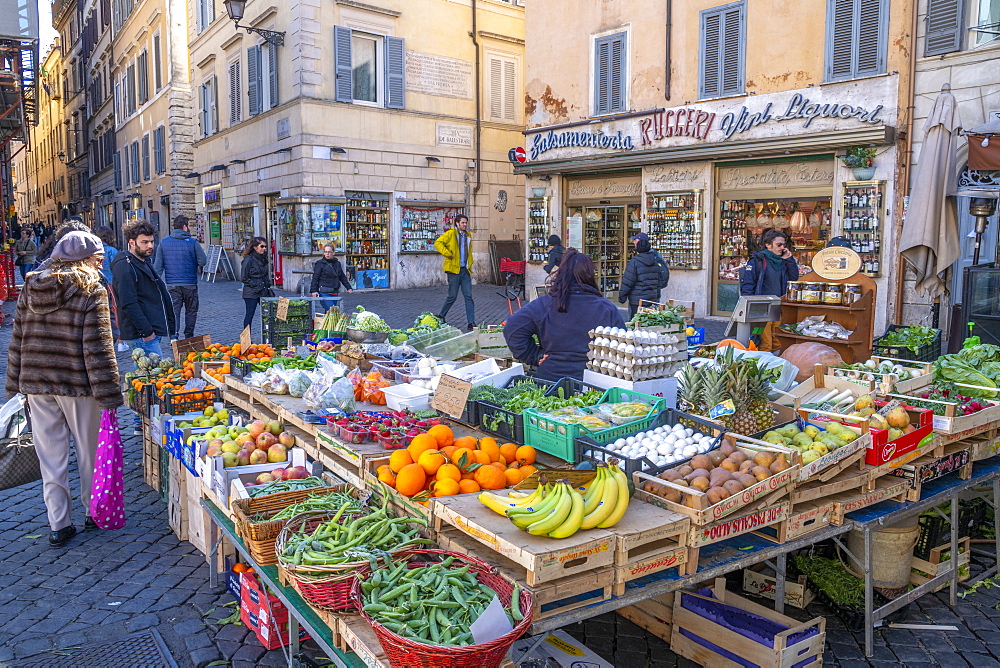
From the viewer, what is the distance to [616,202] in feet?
54.9

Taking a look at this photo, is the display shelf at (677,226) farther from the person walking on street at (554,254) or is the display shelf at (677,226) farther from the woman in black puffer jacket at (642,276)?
the woman in black puffer jacket at (642,276)

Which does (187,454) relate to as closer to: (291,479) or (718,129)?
(291,479)

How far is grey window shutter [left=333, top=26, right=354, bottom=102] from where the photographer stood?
62.2 feet

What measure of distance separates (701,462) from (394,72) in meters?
18.6

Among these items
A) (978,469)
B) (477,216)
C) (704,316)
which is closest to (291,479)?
(978,469)

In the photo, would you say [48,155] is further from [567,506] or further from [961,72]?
[567,506]

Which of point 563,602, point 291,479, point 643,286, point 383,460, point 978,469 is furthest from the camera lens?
point 643,286

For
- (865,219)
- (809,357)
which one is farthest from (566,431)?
(865,219)

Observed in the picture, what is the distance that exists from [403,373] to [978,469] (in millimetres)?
3678

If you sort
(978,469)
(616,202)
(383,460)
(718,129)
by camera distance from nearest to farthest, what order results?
(383,460) → (978,469) → (718,129) → (616,202)

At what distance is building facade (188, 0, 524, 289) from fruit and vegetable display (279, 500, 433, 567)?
16382 mm

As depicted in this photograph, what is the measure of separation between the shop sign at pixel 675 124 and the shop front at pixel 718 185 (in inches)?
0.8

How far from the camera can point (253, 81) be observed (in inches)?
817

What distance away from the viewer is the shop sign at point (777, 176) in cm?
1306
